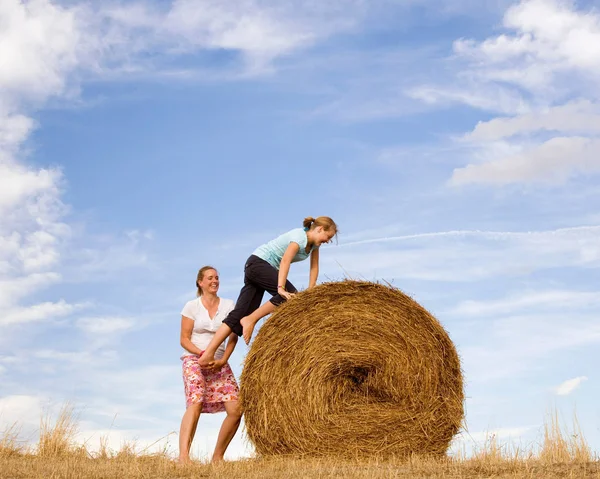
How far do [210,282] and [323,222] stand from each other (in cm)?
140

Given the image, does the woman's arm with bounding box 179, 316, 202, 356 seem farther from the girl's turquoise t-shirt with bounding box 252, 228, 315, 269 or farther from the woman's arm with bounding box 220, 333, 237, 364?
the girl's turquoise t-shirt with bounding box 252, 228, 315, 269

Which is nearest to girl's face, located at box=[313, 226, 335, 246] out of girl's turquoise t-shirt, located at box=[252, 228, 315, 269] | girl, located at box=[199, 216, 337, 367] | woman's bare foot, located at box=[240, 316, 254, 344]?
girl, located at box=[199, 216, 337, 367]

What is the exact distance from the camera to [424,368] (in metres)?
8.55

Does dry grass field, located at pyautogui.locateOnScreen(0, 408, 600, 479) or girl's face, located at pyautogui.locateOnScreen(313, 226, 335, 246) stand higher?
girl's face, located at pyautogui.locateOnScreen(313, 226, 335, 246)

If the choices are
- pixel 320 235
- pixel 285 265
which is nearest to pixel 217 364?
pixel 285 265

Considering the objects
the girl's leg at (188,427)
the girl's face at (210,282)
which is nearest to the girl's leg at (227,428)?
the girl's leg at (188,427)

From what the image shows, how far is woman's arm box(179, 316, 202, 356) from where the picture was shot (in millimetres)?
8969

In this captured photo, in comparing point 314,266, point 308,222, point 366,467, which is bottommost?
point 366,467

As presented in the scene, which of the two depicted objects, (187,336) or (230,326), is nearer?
(230,326)

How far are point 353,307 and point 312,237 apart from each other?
0.90m

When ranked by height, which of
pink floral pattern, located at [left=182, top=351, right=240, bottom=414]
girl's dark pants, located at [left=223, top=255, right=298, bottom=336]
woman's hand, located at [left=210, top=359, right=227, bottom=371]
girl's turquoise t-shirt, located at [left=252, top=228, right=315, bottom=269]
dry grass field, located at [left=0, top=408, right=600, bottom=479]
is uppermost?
girl's turquoise t-shirt, located at [left=252, top=228, right=315, bottom=269]

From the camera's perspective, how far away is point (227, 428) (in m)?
9.05

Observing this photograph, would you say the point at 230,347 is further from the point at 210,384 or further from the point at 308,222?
the point at 308,222

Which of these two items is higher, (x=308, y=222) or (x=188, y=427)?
(x=308, y=222)
